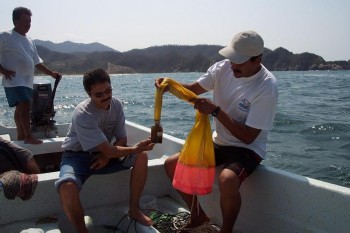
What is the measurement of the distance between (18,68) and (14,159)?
178 cm

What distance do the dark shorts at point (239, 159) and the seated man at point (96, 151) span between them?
0.63 m

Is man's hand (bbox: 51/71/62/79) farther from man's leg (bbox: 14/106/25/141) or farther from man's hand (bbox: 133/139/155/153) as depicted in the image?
man's hand (bbox: 133/139/155/153)

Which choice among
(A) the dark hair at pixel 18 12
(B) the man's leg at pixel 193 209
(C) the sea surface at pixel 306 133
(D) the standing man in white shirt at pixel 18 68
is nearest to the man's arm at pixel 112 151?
(B) the man's leg at pixel 193 209

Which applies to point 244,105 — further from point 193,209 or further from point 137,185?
point 137,185

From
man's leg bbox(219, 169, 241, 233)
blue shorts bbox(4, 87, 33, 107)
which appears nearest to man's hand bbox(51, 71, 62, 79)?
blue shorts bbox(4, 87, 33, 107)

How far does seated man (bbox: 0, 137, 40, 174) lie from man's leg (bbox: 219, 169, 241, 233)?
1.93m

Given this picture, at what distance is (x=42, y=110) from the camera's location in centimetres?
555

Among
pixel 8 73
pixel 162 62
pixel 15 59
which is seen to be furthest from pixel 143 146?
pixel 162 62

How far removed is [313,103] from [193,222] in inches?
574

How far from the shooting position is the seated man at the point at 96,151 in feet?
9.71

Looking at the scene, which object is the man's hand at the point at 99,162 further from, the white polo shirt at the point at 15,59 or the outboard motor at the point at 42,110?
the outboard motor at the point at 42,110

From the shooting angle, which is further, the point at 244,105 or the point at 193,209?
the point at 193,209

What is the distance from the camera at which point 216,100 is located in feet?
11.5

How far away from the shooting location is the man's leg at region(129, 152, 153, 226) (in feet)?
10.7
